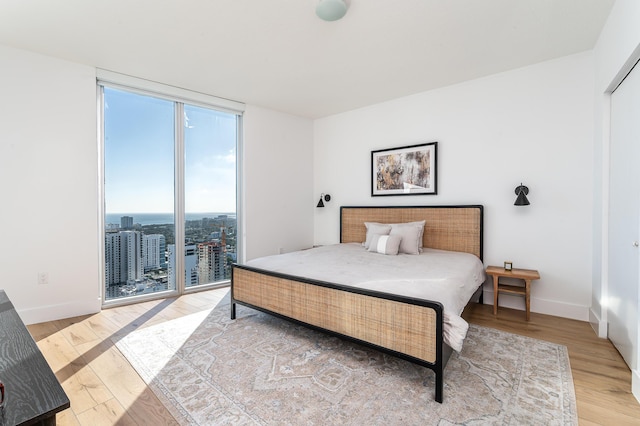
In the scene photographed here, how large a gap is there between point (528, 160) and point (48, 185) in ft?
16.7

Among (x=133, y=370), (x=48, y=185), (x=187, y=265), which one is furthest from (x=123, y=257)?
(x=133, y=370)

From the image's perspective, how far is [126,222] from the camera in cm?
371

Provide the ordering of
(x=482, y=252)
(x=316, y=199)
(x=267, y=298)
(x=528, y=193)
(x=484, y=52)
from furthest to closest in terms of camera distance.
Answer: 1. (x=316, y=199)
2. (x=482, y=252)
3. (x=528, y=193)
4. (x=484, y=52)
5. (x=267, y=298)

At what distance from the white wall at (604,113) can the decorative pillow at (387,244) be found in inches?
71.0

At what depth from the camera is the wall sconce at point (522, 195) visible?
314 cm

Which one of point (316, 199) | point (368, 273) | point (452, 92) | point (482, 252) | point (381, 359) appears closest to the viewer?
point (381, 359)

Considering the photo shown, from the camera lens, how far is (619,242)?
2340 millimetres

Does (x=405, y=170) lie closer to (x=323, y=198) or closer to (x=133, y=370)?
(x=323, y=198)

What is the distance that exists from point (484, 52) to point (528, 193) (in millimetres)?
1552

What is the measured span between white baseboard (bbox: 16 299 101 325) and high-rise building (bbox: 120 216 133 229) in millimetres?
880

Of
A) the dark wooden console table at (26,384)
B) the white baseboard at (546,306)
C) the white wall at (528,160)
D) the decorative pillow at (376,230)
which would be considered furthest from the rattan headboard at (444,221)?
the dark wooden console table at (26,384)

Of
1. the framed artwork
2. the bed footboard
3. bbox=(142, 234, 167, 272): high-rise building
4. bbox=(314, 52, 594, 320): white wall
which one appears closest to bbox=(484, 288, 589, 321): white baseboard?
bbox=(314, 52, 594, 320): white wall

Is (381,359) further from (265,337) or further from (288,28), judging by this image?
(288,28)

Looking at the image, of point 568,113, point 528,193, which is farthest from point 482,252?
point 568,113
